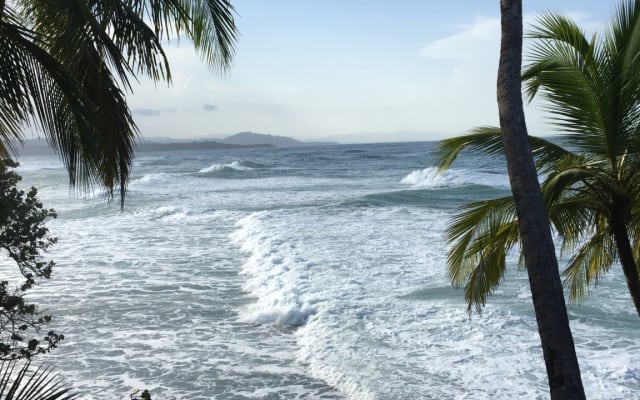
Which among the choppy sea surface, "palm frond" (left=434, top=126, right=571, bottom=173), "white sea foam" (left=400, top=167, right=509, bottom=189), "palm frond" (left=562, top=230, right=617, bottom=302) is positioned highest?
"palm frond" (left=434, top=126, right=571, bottom=173)

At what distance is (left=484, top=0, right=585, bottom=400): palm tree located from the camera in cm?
351

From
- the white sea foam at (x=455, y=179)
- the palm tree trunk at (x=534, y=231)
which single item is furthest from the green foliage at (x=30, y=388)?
the white sea foam at (x=455, y=179)

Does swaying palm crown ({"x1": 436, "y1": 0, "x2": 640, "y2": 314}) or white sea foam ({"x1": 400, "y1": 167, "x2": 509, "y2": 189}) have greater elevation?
swaying palm crown ({"x1": 436, "y1": 0, "x2": 640, "y2": 314})

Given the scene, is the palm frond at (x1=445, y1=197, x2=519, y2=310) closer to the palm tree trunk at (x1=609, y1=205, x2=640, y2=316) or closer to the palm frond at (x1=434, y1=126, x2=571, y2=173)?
the palm frond at (x1=434, y1=126, x2=571, y2=173)

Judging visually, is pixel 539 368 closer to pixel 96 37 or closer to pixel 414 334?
pixel 414 334

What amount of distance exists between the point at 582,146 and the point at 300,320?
6.38 m

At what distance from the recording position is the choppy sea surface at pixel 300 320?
7887mm

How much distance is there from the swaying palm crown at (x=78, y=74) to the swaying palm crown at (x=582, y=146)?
2647 millimetres

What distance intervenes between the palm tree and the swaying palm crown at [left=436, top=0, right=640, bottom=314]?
1.35 metres

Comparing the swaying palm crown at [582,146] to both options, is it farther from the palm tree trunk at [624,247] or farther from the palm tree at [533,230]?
the palm tree at [533,230]

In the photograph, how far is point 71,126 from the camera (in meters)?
3.90

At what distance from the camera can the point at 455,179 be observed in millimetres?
39531

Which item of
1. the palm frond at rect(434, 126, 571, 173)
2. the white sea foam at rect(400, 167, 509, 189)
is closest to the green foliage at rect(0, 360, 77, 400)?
the palm frond at rect(434, 126, 571, 173)

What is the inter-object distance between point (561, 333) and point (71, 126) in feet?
10.4
